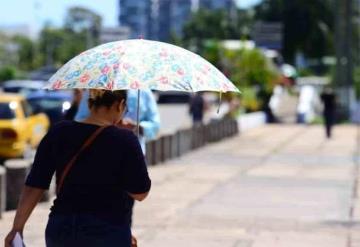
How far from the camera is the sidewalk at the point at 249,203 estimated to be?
10.0 metres

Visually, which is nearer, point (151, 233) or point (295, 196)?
point (151, 233)

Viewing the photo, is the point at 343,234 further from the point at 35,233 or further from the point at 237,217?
the point at 35,233

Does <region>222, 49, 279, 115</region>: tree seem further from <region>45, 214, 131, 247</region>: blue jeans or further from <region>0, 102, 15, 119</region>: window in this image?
<region>45, 214, 131, 247</region>: blue jeans

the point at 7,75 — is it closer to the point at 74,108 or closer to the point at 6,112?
the point at 6,112

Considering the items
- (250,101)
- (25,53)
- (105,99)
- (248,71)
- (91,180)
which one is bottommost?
(250,101)

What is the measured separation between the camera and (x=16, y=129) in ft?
58.5

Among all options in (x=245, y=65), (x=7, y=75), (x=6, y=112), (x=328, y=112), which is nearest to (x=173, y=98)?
(x=245, y=65)

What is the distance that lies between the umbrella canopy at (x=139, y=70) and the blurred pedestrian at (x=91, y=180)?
430 millimetres

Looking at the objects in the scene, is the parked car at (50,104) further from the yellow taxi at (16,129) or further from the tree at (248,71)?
the tree at (248,71)

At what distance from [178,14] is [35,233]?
19.2m

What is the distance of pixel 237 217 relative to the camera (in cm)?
1151

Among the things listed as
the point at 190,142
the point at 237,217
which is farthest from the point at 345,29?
the point at 237,217

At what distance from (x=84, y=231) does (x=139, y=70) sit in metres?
1.09

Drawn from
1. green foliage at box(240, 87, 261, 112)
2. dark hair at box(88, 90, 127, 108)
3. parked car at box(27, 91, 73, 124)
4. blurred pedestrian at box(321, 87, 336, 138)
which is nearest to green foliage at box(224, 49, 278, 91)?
green foliage at box(240, 87, 261, 112)
